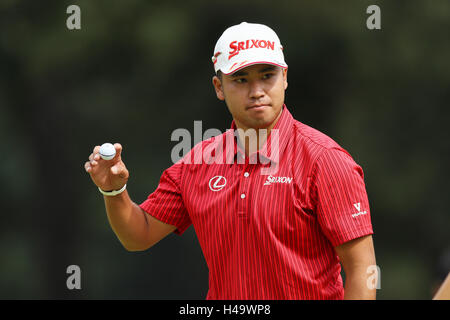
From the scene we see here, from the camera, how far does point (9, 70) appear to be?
7.77 metres

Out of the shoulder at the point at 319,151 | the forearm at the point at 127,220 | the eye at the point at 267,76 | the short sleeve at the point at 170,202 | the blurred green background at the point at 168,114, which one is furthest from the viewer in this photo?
the blurred green background at the point at 168,114

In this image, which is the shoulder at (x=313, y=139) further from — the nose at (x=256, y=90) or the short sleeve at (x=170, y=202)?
the short sleeve at (x=170, y=202)

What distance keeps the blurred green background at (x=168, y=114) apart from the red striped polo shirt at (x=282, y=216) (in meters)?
4.09

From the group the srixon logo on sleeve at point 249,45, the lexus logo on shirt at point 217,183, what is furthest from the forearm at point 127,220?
the srixon logo on sleeve at point 249,45

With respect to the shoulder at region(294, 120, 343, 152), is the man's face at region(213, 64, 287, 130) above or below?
above

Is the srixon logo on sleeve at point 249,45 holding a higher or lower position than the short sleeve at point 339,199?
higher

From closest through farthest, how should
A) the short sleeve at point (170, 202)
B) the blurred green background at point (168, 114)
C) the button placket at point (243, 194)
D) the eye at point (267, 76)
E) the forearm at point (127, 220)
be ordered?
the button placket at point (243, 194), the eye at point (267, 76), the forearm at point (127, 220), the short sleeve at point (170, 202), the blurred green background at point (168, 114)

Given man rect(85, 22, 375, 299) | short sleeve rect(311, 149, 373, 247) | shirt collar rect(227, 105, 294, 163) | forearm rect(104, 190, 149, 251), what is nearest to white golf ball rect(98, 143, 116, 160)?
man rect(85, 22, 375, 299)

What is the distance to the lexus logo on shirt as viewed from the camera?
328cm

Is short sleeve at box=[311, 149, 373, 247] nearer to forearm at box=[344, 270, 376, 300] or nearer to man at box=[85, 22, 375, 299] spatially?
man at box=[85, 22, 375, 299]

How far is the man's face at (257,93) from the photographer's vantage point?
3.22 m

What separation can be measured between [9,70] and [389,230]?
4068 mm

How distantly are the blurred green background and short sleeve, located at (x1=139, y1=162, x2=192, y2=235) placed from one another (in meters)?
3.81

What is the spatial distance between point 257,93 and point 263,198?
0.44 m
